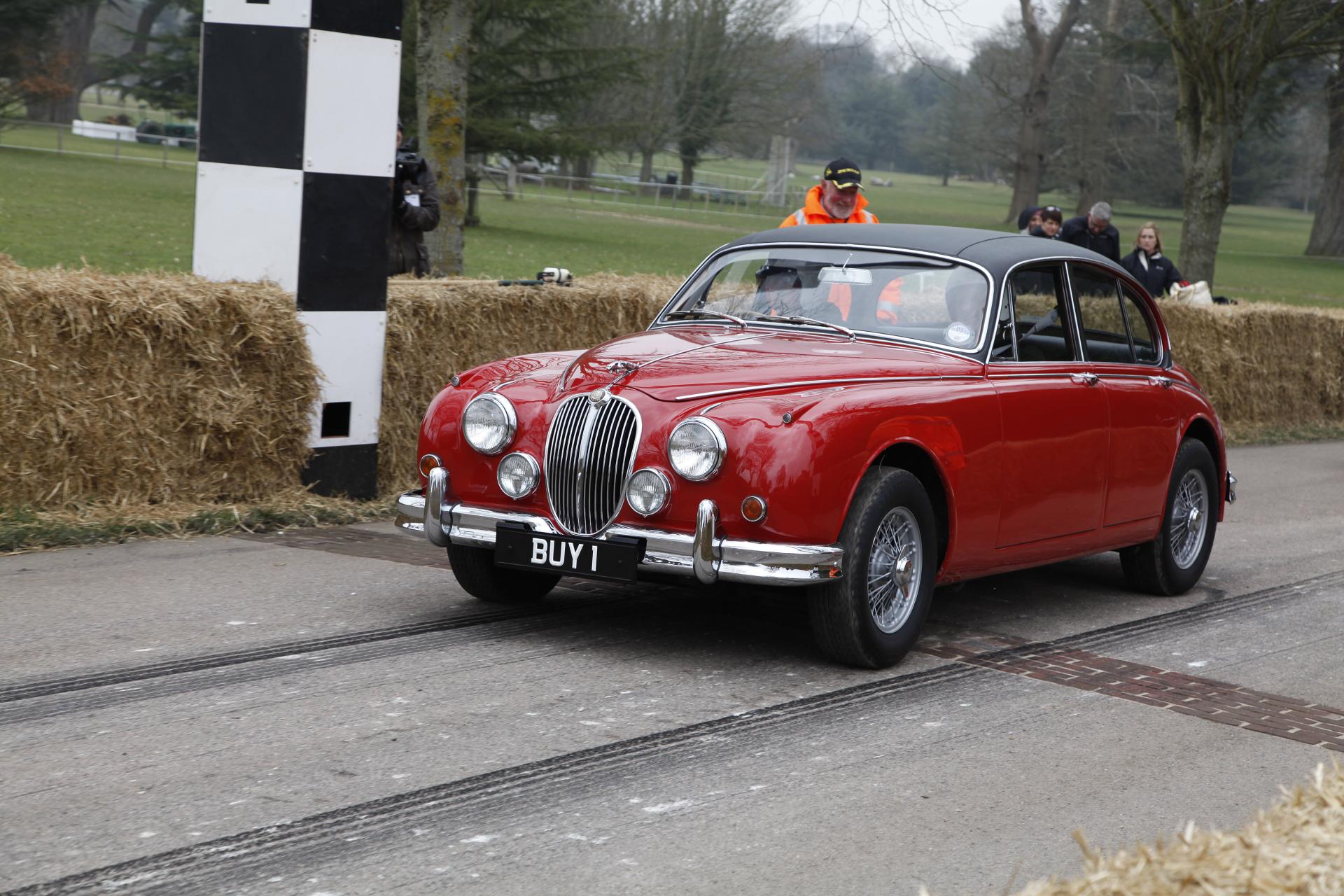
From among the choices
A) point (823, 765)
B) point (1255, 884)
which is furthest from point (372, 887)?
point (1255, 884)

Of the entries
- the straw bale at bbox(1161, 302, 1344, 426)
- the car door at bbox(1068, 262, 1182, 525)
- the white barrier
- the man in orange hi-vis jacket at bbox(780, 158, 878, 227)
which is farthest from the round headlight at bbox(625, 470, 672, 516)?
the white barrier

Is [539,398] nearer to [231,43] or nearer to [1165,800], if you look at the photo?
[1165,800]

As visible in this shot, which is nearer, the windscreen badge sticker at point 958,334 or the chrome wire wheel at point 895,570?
the chrome wire wheel at point 895,570

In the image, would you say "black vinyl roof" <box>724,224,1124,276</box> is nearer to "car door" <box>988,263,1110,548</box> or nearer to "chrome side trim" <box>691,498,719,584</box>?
"car door" <box>988,263,1110,548</box>

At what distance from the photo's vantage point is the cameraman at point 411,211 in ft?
36.4

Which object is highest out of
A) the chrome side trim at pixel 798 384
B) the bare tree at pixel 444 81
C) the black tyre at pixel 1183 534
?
the bare tree at pixel 444 81

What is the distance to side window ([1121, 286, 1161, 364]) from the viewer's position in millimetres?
7742

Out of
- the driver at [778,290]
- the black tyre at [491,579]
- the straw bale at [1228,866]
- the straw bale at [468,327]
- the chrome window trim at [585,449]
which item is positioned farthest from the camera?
the straw bale at [468,327]

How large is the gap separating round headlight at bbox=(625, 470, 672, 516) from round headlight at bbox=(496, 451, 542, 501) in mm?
442

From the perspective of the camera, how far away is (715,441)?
5441mm

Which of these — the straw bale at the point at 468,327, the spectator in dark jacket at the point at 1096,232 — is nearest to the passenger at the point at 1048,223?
the spectator in dark jacket at the point at 1096,232

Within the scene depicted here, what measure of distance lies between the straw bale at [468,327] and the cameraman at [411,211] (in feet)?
4.32

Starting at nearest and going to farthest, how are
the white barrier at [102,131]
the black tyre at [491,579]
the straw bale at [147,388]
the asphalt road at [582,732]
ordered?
the asphalt road at [582,732], the black tyre at [491,579], the straw bale at [147,388], the white barrier at [102,131]

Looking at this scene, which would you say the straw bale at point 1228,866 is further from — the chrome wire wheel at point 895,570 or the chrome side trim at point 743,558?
the chrome wire wheel at point 895,570
